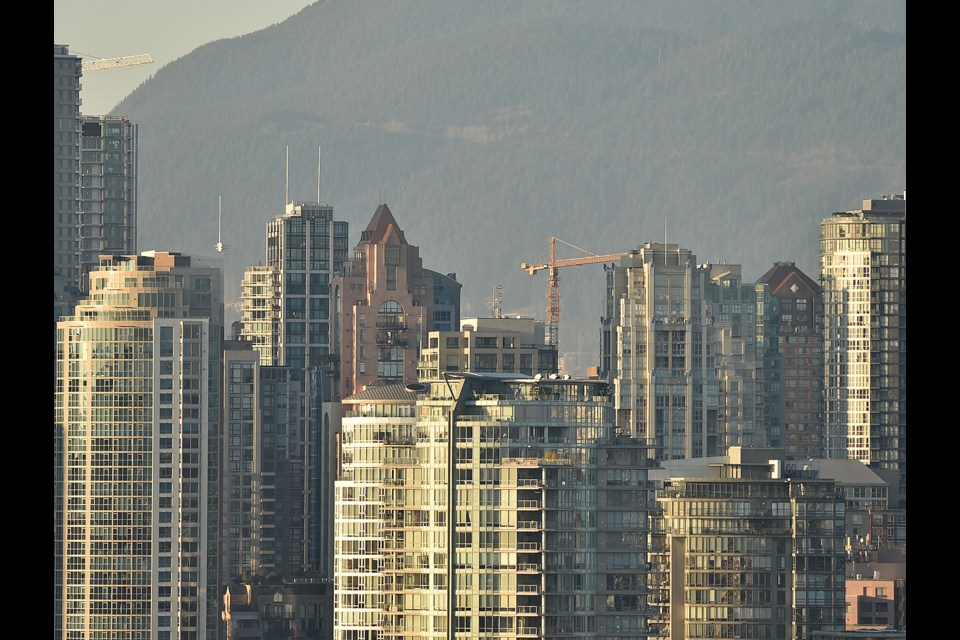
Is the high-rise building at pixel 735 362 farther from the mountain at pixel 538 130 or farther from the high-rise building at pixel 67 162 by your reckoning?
the high-rise building at pixel 67 162

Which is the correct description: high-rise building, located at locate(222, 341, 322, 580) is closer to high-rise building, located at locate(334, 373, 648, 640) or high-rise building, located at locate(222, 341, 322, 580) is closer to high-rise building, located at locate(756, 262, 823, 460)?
high-rise building, located at locate(756, 262, 823, 460)

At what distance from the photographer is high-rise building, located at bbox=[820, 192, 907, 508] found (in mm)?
81438

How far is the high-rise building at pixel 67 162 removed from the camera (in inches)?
3024

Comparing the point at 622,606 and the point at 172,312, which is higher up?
the point at 172,312

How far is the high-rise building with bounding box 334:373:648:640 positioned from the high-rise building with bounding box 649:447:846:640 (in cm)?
461

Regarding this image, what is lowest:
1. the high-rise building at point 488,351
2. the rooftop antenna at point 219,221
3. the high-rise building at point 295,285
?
the high-rise building at point 488,351

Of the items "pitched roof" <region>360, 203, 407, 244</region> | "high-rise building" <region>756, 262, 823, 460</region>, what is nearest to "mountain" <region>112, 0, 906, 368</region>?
"high-rise building" <region>756, 262, 823, 460</region>

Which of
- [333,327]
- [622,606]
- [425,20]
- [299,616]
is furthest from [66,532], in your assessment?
[425,20]

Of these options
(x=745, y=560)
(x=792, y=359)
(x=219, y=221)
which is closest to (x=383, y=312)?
(x=792, y=359)

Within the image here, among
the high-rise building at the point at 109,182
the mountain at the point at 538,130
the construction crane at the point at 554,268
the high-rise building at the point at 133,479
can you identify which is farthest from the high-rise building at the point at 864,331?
the high-rise building at the point at 133,479

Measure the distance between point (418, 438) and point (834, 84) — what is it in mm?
104955

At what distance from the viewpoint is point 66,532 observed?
55594 mm

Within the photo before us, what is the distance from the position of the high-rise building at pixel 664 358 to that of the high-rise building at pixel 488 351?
10.1m

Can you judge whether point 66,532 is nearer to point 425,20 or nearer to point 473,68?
point 473,68
